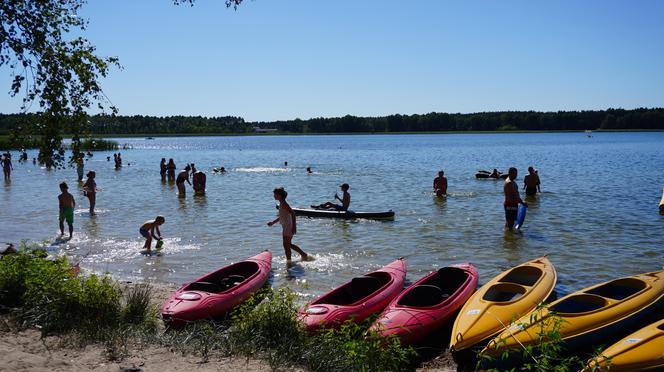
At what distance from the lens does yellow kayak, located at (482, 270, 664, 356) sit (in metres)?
6.45

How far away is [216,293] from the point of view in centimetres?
897

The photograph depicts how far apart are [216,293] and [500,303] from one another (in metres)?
4.45

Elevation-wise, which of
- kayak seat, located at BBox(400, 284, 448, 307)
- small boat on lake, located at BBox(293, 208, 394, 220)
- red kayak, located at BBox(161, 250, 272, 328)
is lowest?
small boat on lake, located at BBox(293, 208, 394, 220)

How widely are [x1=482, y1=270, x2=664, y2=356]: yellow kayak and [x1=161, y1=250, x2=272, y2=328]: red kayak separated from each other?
426 cm

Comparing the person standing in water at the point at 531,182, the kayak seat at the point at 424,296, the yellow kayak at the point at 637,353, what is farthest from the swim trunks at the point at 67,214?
the person standing in water at the point at 531,182

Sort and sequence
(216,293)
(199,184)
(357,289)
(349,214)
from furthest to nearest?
(199,184) → (349,214) → (357,289) → (216,293)

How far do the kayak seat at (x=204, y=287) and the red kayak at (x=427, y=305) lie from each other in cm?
312

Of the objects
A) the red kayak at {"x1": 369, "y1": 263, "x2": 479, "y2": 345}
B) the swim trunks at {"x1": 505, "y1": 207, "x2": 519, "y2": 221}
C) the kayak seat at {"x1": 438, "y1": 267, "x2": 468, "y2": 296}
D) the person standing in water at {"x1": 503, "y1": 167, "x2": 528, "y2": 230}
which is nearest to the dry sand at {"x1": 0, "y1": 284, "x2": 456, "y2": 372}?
the red kayak at {"x1": 369, "y1": 263, "x2": 479, "y2": 345}

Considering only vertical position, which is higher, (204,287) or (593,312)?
(593,312)

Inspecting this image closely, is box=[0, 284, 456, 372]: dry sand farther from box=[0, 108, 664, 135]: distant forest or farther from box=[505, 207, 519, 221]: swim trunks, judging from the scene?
box=[0, 108, 664, 135]: distant forest

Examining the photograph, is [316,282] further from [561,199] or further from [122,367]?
[561,199]

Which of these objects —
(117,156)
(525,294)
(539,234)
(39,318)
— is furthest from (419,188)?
(117,156)

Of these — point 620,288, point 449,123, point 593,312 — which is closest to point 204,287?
point 593,312

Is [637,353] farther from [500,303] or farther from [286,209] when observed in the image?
[286,209]
